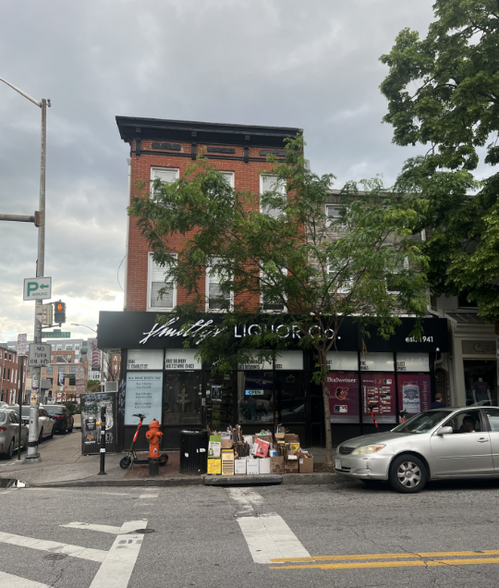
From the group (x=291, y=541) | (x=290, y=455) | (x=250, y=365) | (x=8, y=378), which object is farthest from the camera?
(x=8, y=378)

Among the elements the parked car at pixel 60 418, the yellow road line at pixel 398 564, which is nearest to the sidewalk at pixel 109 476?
the yellow road line at pixel 398 564

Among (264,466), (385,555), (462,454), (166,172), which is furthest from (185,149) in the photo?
(385,555)

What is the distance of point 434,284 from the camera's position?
1492cm

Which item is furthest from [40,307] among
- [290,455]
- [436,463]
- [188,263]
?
[436,463]

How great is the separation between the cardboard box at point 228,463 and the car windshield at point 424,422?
3.37m

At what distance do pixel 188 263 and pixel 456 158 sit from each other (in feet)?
26.0

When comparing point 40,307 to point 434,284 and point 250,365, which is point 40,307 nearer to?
point 250,365

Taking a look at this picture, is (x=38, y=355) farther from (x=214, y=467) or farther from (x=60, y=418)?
(x=60, y=418)

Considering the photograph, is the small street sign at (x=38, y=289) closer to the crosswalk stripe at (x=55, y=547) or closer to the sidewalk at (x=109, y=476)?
the sidewalk at (x=109, y=476)

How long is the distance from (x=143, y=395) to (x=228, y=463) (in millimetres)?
5002

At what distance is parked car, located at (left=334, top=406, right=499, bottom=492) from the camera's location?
8.91m

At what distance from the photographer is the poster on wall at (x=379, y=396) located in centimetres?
1605

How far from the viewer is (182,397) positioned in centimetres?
1526

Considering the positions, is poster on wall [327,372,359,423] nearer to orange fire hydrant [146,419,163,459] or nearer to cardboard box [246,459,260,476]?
cardboard box [246,459,260,476]
